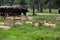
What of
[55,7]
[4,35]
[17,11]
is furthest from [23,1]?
[4,35]

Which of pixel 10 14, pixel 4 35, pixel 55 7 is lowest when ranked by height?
pixel 55 7

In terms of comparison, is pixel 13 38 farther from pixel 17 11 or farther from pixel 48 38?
pixel 17 11

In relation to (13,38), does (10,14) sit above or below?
below

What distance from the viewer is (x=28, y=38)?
1028 cm

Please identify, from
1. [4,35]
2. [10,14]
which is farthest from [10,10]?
[4,35]

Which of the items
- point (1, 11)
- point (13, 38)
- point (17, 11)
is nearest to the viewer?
point (13, 38)

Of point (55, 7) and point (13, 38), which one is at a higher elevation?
point (13, 38)

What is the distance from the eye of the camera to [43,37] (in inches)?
413

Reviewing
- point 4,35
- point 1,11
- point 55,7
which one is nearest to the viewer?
point 4,35

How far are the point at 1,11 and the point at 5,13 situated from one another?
0.50 meters

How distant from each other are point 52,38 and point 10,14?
18925 mm

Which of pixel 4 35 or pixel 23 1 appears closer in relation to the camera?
pixel 4 35

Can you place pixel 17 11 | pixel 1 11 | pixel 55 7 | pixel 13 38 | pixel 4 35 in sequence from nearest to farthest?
pixel 13 38, pixel 4 35, pixel 1 11, pixel 17 11, pixel 55 7

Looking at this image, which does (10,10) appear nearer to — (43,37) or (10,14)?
(10,14)
